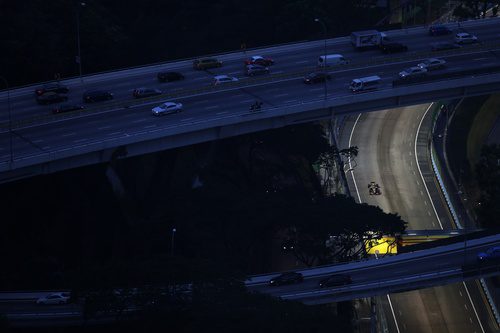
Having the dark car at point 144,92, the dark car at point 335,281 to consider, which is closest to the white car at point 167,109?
the dark car at point 144,92

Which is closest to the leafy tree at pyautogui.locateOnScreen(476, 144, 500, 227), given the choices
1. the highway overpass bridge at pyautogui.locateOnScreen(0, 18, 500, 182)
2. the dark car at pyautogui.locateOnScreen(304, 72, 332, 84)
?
the highway overpass bridge at pyautogui.locateOnScreen(0, 18, 500, 182)

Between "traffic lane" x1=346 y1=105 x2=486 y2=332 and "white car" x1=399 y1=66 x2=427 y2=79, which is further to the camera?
"white car" x1=399 y1=66 x2=427 y2=79

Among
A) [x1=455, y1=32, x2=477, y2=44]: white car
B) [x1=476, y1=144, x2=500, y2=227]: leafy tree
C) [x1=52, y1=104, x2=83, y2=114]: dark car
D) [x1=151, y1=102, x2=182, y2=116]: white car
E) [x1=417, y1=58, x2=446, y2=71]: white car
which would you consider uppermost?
[x1=455, y1=32, x2=477, y2=44]: white car

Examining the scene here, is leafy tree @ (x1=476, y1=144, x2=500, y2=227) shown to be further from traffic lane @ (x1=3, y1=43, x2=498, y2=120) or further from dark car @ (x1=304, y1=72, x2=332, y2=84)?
dark car @ (x1=304, y1=72, x2=332, y2=84)

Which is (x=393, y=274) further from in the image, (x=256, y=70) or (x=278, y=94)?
(x=256, y=70)

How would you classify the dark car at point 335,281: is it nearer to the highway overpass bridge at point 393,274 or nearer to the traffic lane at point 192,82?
the highway overpass bridge at point 393,274

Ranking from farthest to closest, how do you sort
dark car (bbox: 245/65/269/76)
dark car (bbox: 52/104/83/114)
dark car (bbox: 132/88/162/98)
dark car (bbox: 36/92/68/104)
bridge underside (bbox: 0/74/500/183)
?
dark car (bbox: 245/65/269/76) → dark car (bbox: 132/88/162/98) → dark car (bbox: 36/92/68/104) → dark car (bbox: 52/104/83/114) → bridge underside (bbox: 0/74/500/183)
